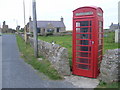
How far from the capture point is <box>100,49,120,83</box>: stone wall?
505 centimetres

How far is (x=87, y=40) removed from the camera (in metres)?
6.11

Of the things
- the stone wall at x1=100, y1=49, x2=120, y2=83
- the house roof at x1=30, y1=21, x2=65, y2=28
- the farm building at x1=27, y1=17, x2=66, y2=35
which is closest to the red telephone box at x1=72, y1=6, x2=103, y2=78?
the stone wall at x1=100, y1=49, x2=120, y2=83

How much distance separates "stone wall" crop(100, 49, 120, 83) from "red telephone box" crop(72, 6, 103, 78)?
702mm

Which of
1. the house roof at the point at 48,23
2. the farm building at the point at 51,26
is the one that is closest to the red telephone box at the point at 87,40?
the farm building at the point at 51,26

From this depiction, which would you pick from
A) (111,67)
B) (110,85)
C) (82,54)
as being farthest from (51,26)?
(110,85)

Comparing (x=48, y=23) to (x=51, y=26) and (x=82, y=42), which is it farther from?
(x=82, y=42)

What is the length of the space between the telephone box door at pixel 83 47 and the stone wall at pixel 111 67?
2.51 ft

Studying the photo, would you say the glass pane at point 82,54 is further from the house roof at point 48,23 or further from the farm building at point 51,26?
the house roof at point 48,23

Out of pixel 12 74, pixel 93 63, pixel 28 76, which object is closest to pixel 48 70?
pixel 28 76

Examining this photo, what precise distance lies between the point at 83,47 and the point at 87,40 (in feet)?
1.06

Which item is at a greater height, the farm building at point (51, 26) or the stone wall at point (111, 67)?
the farm building at point (51, 26)

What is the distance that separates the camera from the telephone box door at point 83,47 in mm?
5967

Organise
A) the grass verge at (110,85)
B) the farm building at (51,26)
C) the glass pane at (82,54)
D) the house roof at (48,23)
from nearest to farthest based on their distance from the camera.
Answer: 1. the grass verge at (110,85)
2. the glass pane at (82,54)
3. the farm building at (51,26)
4. the house roof at (48,23)

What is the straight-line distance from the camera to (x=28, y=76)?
636cm
